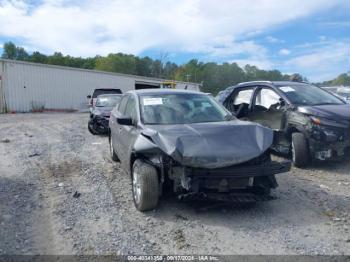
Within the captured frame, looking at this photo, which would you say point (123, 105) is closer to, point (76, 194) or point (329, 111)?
point (76, 194)

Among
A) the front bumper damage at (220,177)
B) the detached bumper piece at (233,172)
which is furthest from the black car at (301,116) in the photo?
the detached bumper piece at (233,172)

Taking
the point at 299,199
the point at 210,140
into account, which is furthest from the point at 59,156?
the point at 299,199

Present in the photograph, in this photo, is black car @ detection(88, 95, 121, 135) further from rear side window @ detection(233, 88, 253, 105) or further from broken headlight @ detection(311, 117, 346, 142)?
broken headlight @ detection(311, 117, 346, 142)

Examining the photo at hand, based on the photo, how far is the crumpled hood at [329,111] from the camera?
21.1 ft

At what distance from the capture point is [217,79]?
67.1 meters

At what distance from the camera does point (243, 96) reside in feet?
28.6

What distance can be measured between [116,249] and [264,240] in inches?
61.6

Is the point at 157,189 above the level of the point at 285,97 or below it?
below

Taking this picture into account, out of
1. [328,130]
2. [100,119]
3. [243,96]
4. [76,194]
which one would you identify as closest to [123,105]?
[76,194]

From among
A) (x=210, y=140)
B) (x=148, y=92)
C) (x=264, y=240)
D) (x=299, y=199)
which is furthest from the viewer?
(x=148, y=92)

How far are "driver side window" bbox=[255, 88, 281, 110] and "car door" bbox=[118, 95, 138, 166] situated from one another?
10.7 feet

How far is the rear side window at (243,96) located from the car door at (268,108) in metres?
0.24

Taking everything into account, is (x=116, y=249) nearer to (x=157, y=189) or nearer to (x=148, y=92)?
(x=157, y=189)

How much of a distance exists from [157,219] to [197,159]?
0.94m
